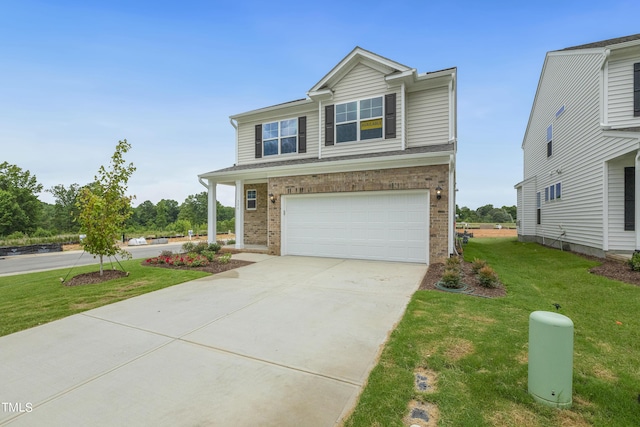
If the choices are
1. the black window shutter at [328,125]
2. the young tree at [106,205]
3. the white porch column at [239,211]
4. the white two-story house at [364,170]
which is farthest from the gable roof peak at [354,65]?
the young tree at [106,205]

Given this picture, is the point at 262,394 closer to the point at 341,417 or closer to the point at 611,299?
the point at 341,417

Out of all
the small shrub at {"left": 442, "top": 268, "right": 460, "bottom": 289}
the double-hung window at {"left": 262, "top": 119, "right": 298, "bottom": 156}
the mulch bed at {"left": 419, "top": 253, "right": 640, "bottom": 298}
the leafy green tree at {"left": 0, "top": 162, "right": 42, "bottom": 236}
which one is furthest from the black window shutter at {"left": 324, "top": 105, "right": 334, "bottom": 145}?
the leafy green tree at {"left": 0, "top": 162, "right": 42, "bottom": 236}

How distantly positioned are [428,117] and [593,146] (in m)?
5.60

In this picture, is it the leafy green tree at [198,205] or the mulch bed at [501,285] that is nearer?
the mulch bed at [501,285]

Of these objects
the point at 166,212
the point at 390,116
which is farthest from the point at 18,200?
the point at 390,116

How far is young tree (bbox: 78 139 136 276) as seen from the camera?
24.2ft

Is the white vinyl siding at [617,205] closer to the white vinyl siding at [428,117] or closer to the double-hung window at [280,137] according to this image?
the white vinyl siding at [428,117]

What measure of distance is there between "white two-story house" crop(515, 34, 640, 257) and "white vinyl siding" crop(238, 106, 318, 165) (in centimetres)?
970

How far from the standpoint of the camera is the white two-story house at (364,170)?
8.52 m

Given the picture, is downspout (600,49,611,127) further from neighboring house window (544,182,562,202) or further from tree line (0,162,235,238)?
tree line (0,162,235,238)

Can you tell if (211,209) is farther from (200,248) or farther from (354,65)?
(354,65)

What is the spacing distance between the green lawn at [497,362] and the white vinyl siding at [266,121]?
8.42m

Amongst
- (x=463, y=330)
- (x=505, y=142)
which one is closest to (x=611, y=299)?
(x=463, y=330)

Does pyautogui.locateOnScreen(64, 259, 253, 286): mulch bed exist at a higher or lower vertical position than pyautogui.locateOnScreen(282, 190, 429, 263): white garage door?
lower
